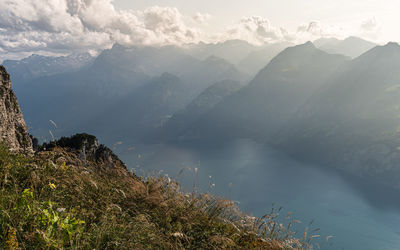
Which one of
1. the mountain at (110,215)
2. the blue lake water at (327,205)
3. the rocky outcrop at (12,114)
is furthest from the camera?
the blue lake water at (327,205)

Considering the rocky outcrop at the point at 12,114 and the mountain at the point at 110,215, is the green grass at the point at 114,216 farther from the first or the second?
the rocky outcrop at the point at 12,114

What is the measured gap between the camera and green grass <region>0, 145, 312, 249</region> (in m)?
3.02

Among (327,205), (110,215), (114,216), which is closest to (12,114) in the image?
(110,215)

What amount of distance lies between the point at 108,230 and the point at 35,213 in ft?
3.24

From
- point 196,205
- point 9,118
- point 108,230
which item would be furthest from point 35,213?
point 9,118

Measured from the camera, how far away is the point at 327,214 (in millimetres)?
134125

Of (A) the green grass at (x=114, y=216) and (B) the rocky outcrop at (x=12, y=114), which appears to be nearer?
(A) the green grass at (x=114, y=216)

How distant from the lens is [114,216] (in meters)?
3.73

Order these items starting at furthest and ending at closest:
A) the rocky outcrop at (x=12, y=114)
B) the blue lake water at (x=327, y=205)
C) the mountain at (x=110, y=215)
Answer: the blue lake water at (x=327, y=205) < the rocky outcrop at (x=12, y=114) < the mountain at (x=110, y=215)

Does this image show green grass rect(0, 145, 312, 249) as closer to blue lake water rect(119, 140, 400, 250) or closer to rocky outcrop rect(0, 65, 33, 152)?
rocky outcrop rect(0, 65, 33, 152)

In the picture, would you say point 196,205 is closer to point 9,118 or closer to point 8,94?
point 9,118

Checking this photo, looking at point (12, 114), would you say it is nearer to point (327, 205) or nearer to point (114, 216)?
point (114, 216)

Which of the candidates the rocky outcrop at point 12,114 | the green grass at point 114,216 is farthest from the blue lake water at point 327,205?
the green grass at point 114,216

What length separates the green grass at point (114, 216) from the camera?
9.91 ft
